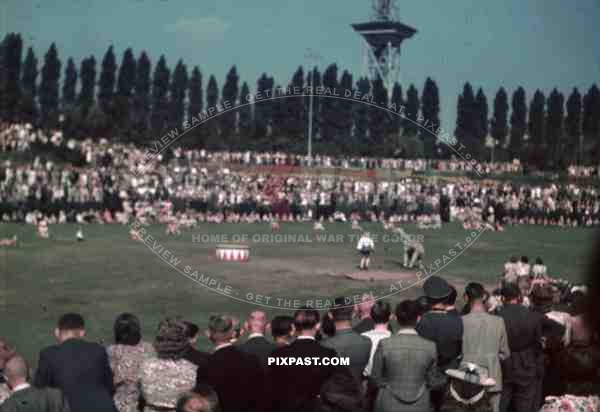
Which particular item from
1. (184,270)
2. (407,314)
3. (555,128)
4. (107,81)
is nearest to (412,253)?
(184,270)

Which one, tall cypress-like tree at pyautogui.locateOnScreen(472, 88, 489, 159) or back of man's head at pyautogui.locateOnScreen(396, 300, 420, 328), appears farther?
tall cypress-like tree at pyautogui.locateOnScreen(472, 88, 489, 159)

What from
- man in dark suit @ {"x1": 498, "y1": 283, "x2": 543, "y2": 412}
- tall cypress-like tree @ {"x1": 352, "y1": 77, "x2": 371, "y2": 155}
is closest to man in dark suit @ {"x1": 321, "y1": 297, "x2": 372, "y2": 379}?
man in dark suit @ {"x1": 498, "y1": 283, "x2": 543, "y2": 412}

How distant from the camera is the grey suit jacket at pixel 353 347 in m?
8.22

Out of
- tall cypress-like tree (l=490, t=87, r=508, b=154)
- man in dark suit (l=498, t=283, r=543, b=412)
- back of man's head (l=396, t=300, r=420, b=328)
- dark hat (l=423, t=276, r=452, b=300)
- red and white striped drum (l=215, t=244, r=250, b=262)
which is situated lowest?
red and white striped drum (l=215, t=244, r=250, b=262)

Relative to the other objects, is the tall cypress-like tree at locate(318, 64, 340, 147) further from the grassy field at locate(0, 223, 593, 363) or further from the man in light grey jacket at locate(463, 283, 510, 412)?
the man in light grey jacket at locate(463, 283, 510, 412)

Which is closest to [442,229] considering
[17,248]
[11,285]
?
[17,248]

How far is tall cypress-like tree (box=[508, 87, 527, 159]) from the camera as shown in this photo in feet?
212

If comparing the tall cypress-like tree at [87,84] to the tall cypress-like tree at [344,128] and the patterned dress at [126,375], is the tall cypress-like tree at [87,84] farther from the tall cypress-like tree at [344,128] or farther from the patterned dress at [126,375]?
the patterned dress at [126,375]

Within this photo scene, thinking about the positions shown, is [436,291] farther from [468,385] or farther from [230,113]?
[230,113]

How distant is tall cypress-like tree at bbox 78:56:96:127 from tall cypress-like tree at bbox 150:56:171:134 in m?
8.39

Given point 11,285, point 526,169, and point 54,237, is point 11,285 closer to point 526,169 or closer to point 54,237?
point 54,237

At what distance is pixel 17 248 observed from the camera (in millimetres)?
29578

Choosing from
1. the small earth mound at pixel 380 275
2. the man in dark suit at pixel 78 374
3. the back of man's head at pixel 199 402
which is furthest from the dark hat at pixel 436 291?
the small earth mound at pixel 380 275

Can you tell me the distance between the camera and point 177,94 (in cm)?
6588
